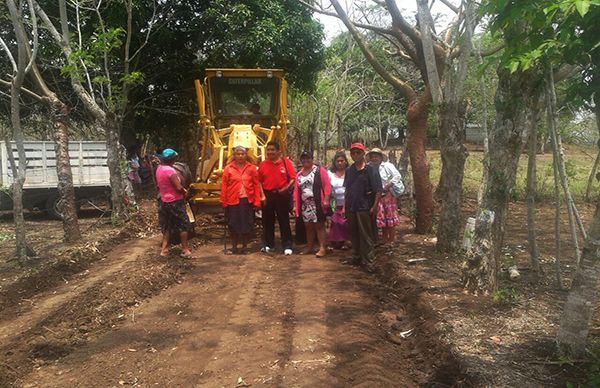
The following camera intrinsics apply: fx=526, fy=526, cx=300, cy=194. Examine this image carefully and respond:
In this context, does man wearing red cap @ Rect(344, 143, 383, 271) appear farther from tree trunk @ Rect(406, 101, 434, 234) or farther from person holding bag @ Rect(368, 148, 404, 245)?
tree trunk @ Rect(406, 101, 434, 234)

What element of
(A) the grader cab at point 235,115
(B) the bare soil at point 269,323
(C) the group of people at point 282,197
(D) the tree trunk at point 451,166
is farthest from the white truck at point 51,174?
(D) the tree trunk at point 451,166

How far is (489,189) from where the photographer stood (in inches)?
216

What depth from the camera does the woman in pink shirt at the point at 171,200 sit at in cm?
785

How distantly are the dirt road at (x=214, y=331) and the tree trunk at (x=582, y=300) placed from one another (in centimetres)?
100

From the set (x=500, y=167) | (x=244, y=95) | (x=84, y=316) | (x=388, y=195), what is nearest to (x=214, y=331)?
(x=84, y=316)

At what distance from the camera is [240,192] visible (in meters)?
8.34

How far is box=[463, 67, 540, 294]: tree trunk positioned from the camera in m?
5.23

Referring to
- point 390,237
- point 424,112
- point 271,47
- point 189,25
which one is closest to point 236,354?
point 390,237

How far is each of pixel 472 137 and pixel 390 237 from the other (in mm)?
37909

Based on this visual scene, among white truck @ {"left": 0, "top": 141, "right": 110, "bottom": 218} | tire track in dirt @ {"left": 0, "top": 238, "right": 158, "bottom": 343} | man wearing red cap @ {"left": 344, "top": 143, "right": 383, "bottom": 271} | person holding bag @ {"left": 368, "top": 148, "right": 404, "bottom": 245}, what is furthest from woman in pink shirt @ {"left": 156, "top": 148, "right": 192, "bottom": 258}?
white truck @ {"left": 0, "top": 141, "right": 110, "bottom": 218}

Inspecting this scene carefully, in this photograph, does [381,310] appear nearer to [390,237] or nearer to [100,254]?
[390,237]

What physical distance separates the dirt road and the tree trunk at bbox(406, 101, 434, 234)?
221 cm

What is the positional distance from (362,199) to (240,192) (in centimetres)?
207

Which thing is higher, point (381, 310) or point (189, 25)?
point (189, 25)
